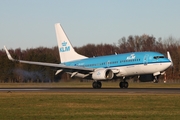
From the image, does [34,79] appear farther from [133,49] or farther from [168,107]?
[133,49]

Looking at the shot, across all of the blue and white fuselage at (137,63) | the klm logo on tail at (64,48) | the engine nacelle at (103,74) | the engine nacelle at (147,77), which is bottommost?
the engine nacelle at (147,77)

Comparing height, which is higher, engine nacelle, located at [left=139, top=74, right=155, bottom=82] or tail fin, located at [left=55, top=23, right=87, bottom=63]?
tail fin, located at [left=55, top=23, right=87, bottom=63]

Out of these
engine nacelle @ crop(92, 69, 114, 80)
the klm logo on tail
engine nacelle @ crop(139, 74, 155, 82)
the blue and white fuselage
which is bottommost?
engine nacelle @ crop(139, 74, 155, 82)

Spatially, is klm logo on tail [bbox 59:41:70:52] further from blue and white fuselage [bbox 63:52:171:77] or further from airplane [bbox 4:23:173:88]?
blue and white fuselage [bbox 63:52:171:77]

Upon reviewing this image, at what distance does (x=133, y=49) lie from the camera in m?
147

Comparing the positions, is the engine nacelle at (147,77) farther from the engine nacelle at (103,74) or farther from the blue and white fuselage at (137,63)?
the engine nacelle at (103,74)

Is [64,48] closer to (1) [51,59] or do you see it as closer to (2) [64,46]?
(2) [64,46]

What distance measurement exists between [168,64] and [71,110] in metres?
28.0

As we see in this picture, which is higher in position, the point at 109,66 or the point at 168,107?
the point at 109,66

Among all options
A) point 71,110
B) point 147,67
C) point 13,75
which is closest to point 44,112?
point 71,110

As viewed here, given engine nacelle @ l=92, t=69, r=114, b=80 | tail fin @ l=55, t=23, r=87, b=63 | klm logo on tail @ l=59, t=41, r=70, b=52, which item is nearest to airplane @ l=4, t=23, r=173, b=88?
engine nacelle @ l=92, t=69, r=114, b=80

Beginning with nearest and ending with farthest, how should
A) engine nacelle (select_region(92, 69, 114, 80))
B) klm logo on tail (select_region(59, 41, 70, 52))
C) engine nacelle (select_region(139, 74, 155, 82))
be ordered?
engine nacelle (select_region(92, 69, 114, 80)) → engine nacelle (select_region(139, 74, 155, 82)) → klm logo on tail (select_region(59, 41, 70, 52))

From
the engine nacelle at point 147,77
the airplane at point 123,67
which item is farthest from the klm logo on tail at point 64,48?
the engine nacelle at point 147,77

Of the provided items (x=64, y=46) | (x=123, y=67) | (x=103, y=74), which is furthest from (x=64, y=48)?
(x=123, y=67)
